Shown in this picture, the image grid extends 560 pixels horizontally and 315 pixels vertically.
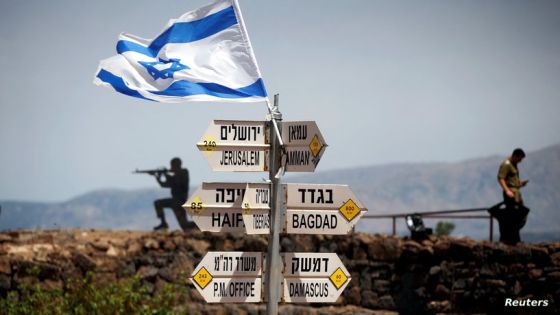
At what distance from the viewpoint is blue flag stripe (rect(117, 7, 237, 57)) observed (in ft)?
46.2

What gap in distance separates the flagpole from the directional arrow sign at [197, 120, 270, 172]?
0.31ft

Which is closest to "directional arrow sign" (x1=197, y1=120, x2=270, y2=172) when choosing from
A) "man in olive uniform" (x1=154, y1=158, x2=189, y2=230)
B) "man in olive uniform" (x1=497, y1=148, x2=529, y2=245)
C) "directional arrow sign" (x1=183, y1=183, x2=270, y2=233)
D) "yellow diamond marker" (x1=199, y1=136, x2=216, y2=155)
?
"yellow diamond marker" (x1=199, y1=136, x2=216, y2=155)

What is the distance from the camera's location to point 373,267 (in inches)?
864

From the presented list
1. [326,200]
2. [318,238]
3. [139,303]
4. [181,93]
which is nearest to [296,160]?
[326,200]

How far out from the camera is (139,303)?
19984mm

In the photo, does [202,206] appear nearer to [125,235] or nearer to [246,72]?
[246,72]

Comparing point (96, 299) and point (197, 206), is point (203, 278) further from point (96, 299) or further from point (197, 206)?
point (96, 299)

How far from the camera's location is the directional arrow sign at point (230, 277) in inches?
512

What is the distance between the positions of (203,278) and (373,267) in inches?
366

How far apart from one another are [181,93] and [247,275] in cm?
219

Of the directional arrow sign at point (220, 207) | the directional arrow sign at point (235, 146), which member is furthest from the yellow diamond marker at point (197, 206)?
the directional arrow sign at point (235, 146)

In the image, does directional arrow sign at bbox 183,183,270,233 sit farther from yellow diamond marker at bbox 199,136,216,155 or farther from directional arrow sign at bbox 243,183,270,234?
yellow diamond marker at bbox 199,136,216,155

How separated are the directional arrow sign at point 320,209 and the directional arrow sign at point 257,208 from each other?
24 cm

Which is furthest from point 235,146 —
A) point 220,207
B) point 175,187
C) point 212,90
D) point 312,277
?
point 175,187
